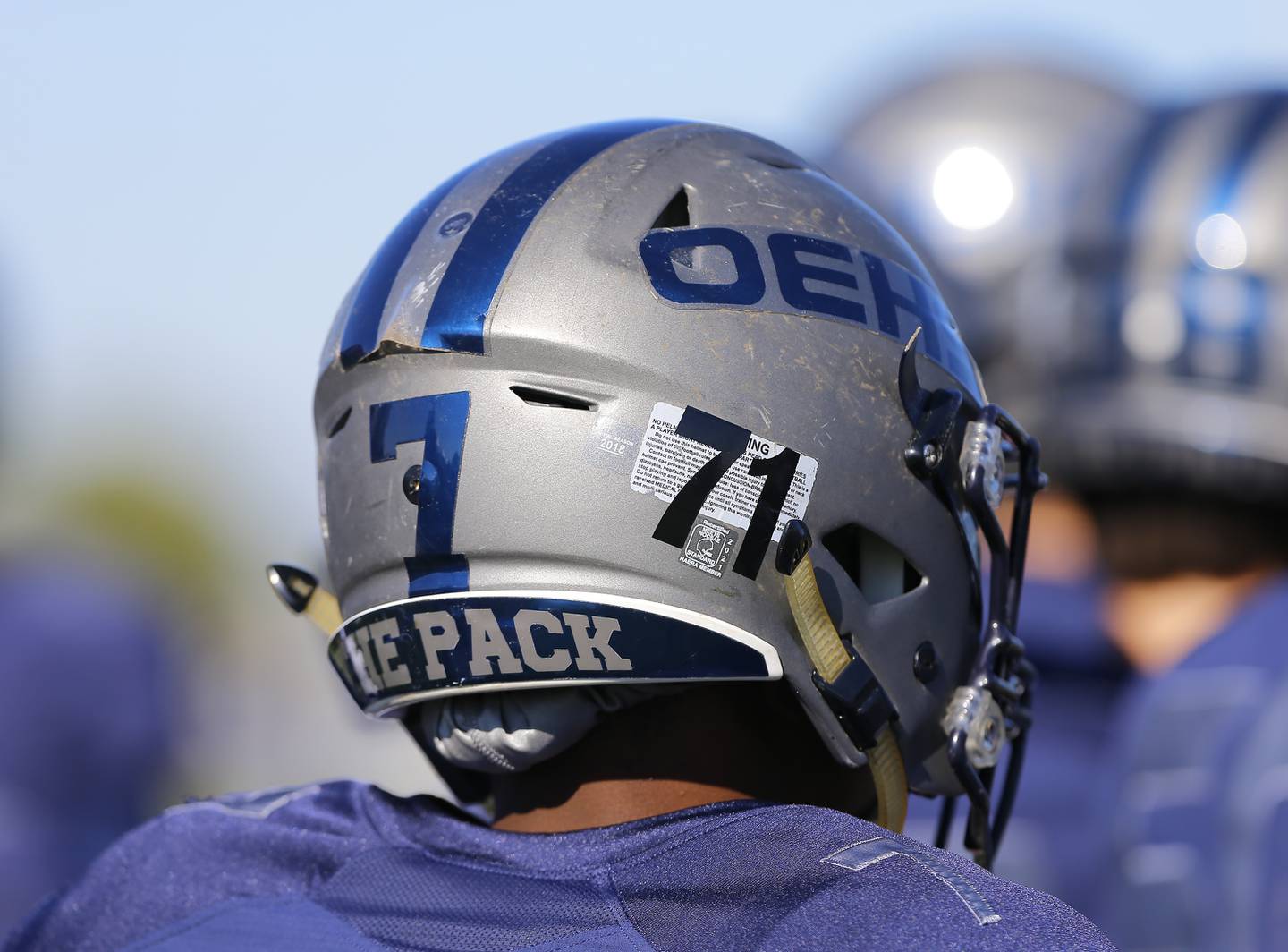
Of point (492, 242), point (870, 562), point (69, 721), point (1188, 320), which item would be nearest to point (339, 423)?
point (492, 242)

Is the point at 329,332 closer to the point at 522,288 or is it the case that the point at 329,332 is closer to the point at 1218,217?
the point at 522,288

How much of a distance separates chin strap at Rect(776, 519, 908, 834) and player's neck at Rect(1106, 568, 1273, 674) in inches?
82.7

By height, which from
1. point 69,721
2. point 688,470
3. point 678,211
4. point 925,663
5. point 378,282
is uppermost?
point 678,211

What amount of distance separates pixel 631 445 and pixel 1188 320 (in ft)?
10.0

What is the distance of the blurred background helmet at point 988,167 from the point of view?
5.40m

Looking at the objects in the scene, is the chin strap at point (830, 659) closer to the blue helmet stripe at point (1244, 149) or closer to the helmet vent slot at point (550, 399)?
the helmet vent slot at point (550, 399)

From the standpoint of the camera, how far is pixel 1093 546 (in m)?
4.32

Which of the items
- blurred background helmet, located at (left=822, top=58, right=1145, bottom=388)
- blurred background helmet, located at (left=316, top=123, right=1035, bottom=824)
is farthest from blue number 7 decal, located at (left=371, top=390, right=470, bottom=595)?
blurred background helmet, located at (left=822, top=58, right=1145, bottom=388)

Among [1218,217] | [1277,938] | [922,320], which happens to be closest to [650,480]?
[922,320]

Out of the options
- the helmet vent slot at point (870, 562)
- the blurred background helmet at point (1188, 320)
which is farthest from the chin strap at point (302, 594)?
the blurred background helmet at point (1188, 320)

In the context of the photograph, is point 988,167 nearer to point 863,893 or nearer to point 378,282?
point 378,282

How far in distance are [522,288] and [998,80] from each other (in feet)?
18.7

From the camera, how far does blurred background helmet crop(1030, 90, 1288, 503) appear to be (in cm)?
435

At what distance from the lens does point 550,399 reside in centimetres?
191
